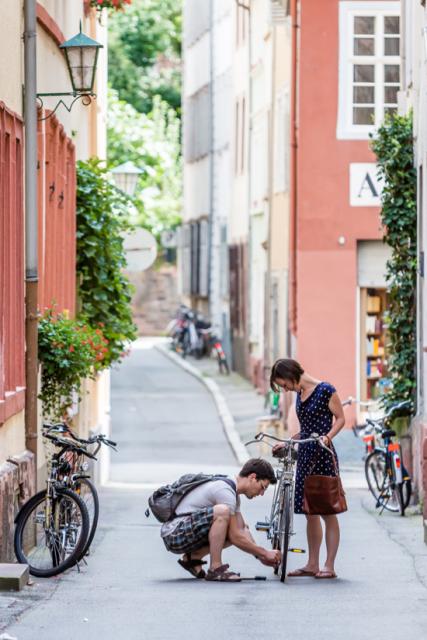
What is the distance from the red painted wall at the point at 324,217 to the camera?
26.5 m

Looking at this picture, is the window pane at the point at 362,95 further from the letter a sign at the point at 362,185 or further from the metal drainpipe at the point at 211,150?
the metal drainpipe at the point at 211,150

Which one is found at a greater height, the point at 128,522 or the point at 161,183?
the point at 161,183

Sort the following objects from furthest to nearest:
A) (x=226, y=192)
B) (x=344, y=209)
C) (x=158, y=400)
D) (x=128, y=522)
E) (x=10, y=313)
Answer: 1. (x=226, y=192)
2. (x=158, y=400)
3. (x=344, y=209)
4. (x=128, y=522)
5. (x=10, y=313)

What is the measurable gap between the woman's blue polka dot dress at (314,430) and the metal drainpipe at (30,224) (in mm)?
2549

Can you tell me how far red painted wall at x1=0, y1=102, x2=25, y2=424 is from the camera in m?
12.6

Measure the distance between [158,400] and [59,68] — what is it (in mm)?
21195

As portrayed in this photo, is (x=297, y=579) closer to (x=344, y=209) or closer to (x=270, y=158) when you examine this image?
(x=344, y=209)

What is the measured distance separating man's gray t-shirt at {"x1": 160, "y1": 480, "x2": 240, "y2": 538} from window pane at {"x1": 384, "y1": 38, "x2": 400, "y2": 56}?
628 inches

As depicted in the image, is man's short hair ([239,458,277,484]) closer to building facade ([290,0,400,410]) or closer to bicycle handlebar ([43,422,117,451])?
bicycle handlebar ([43,422,117,451])

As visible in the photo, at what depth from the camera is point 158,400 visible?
126 ft

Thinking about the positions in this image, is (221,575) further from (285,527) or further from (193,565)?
(285,527)

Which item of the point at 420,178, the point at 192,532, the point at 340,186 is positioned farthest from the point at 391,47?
the point at 192,532

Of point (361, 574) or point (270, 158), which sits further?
point (270, 158)

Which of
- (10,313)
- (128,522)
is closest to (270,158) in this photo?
(128,522)
